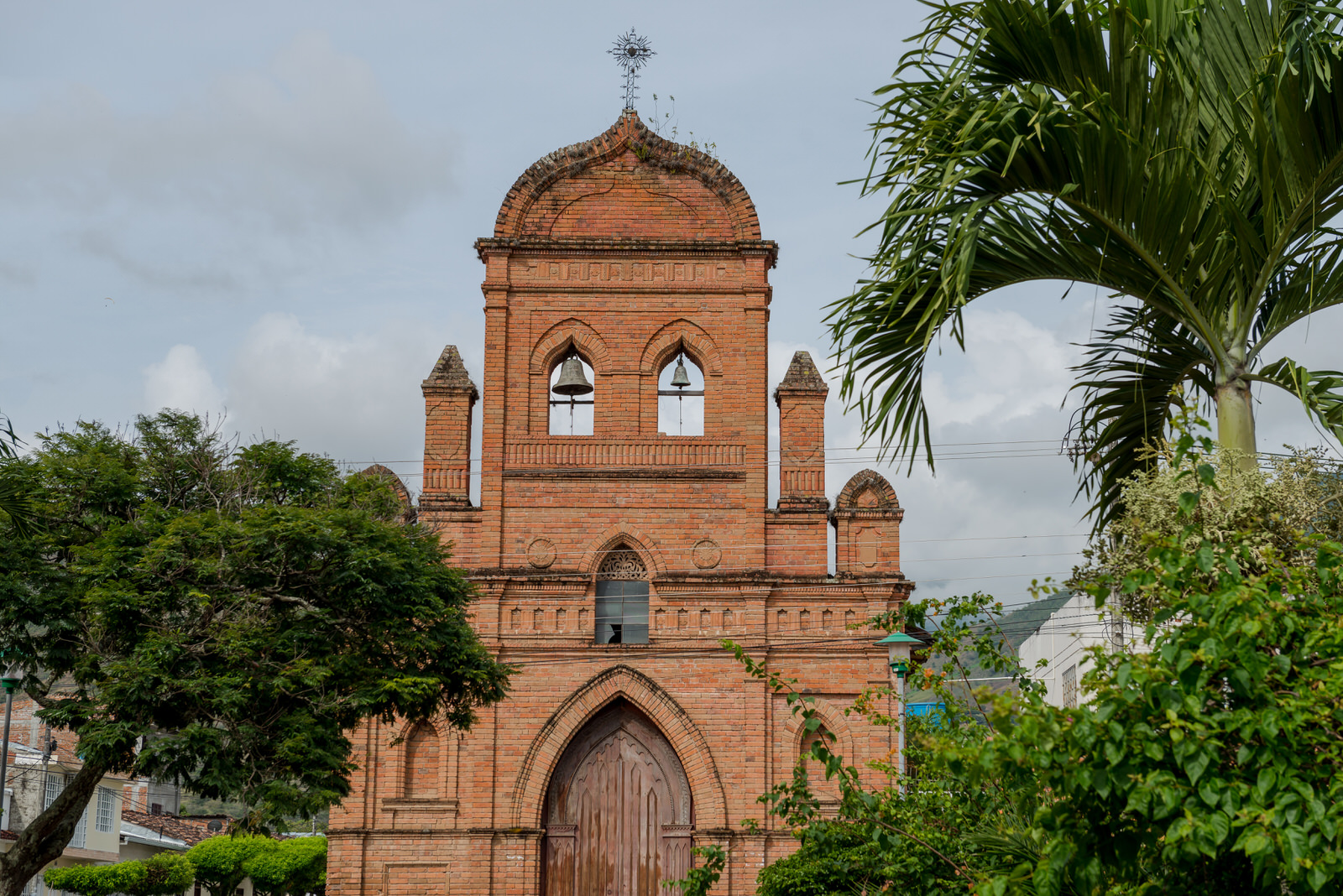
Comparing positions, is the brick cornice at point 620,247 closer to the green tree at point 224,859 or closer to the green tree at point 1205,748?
the green tree at point 1205,748

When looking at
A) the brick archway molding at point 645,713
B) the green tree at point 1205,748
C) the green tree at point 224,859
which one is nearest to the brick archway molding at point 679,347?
the brick archway molding at point 645,713

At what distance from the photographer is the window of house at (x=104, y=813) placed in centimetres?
4459

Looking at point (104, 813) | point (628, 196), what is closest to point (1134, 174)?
point (628, 196)

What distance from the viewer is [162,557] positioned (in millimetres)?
15562

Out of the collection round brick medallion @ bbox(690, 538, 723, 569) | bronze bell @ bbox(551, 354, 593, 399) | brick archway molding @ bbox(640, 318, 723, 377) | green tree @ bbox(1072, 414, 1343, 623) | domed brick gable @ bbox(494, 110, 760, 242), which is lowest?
green tree @ bbox(1072, 414, 1343, 623)

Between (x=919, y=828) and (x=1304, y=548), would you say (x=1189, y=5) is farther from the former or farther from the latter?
(x=919, y=828)

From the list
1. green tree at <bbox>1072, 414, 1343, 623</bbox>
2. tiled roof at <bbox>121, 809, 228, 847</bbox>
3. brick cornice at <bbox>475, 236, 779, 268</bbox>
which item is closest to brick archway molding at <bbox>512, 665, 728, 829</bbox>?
brick cornice at <bbox>475, 236, 779, 268</bbox>

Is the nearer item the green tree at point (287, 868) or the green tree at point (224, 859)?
the green tree at point (224, 859)

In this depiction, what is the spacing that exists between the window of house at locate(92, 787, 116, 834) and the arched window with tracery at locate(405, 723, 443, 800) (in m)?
26.2

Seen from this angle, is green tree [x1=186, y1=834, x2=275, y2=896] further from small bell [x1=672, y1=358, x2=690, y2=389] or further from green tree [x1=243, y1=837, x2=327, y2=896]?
small bell [x1=672, y1=358, x2=690, y2=389]

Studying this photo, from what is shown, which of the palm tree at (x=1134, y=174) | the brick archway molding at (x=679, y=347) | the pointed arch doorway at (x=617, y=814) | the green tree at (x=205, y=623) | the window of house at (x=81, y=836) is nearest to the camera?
the palm tree at (x=1134, y=174)

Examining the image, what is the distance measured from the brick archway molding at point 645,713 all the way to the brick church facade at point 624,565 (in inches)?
1.5

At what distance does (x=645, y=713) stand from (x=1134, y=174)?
16.7 m

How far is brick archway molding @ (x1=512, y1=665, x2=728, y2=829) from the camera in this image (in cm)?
2203
